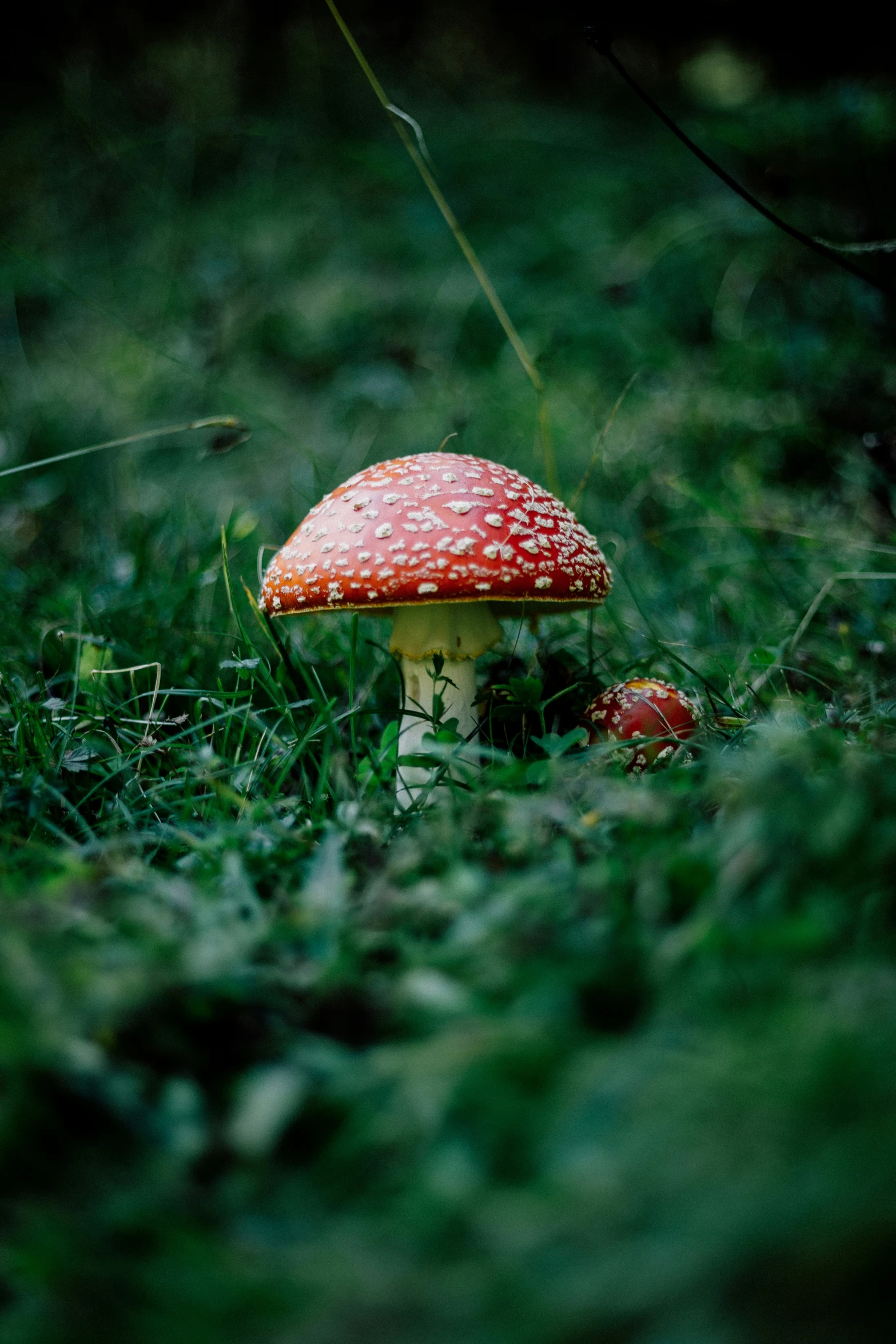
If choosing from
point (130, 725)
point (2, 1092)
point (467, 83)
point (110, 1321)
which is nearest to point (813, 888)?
point (110, 1321)

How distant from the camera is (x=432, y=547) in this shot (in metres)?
2.07

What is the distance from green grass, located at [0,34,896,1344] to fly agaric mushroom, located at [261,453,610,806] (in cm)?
26

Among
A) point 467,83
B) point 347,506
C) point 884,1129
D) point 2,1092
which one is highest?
point 467,83

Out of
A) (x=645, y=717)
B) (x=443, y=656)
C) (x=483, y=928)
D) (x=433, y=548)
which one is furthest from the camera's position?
(x=443, y=656)

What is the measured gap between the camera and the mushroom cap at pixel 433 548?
2064 mm

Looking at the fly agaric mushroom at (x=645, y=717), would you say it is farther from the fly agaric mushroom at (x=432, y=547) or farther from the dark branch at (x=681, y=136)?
the dark branch at (x=681, y=136)

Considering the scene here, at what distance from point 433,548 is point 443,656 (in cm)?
55

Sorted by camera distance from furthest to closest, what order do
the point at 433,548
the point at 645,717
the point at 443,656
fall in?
1. the point at 443,656
2. the point at 645,717
3. the point at 433,548

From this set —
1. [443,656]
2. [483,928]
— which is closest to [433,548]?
[443,656]

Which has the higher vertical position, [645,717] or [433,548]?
[433,548]

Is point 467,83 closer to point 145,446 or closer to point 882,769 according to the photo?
point 145,446

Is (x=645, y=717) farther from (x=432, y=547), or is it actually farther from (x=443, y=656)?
(x=432, y=547)

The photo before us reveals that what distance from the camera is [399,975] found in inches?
48.5

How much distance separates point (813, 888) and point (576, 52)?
1124cm
